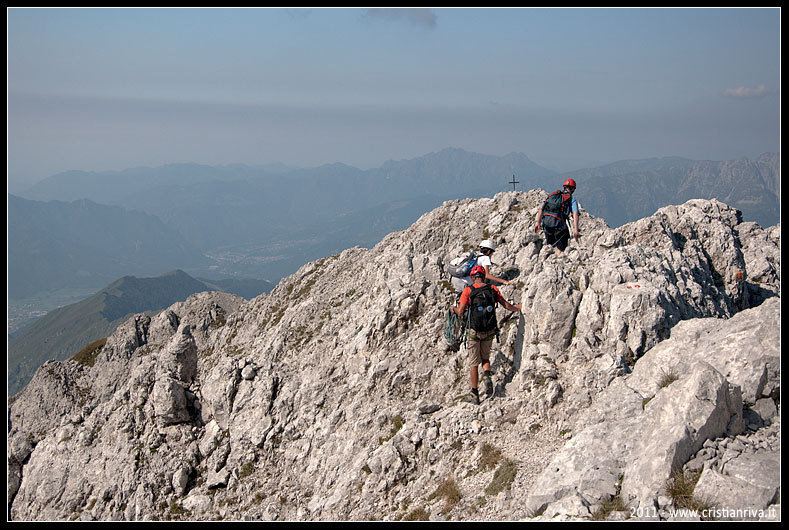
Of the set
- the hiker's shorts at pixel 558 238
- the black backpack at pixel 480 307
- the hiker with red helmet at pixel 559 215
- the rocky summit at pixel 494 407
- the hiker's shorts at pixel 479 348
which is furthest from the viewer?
the hiker's shorts at pixel 558 238

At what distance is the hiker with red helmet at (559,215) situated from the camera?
22.2 metres

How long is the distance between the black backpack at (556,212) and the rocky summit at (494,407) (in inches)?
56.5

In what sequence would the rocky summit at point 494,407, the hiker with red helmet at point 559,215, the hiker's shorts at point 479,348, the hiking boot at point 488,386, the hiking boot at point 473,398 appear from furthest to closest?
the hiker with red helmet at point 559,215 → the hiking boot at point 473,398 → the hiking boot at point 488,386 → the hiker's shorts at point 479,348 → the rocky summit at point 494,407

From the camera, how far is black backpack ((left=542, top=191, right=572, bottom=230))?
2219 centimetres

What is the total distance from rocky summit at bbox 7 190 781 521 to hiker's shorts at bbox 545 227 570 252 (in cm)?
78

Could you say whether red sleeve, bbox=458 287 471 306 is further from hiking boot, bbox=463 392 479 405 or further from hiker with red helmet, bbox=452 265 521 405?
hiking boot, bbox=463 392 479 405

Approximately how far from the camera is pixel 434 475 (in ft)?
50.5

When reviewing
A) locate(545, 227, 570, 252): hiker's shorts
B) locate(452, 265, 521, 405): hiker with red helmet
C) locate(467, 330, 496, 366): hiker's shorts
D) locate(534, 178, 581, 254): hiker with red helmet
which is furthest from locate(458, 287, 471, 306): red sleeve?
locate(545, 227, 570, 252): hiker's shorts

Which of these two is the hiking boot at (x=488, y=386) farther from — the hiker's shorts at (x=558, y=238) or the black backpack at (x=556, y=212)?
the black backpack at (x=556, y=212)

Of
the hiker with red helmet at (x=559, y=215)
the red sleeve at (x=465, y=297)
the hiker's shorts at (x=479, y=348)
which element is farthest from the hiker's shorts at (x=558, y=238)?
the red sleeve at (x=465, y=297)

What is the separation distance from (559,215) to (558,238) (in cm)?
111

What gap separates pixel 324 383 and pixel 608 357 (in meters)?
12.9

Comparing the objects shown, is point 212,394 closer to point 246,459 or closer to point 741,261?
point 246,459

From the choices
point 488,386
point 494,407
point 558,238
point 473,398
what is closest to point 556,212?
point 558,238
